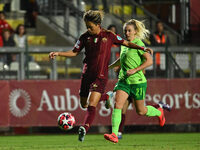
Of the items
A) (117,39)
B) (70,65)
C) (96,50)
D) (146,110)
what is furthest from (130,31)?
(70,65)

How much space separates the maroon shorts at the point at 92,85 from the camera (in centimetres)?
1082

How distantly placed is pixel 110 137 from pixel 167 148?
1090 millimetres

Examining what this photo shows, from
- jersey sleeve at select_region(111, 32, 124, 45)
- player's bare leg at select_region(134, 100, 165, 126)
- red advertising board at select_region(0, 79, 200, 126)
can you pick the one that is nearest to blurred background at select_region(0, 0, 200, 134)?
red advertising board at select_region(0, 79, 200, 126)

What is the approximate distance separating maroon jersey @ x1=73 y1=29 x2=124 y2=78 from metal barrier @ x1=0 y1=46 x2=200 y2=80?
5823 mm

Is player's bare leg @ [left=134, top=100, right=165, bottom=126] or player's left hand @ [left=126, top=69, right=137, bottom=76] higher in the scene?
player's left hand @ [left=126, top=69, right=137, bottom=76]

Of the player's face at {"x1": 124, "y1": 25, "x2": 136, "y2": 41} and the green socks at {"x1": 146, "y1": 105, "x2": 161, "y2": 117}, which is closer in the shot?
the player's face at {"x1": 124, "y1": 25, "x2": 136, "y2": 41}

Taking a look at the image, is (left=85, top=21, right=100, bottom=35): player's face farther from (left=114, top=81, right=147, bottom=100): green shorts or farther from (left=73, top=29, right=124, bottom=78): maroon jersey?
(left=114, top=81, right=147, bottom=100): green shorts

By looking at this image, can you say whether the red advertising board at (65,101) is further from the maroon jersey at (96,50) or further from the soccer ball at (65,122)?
the maroon jersey at (96,50)

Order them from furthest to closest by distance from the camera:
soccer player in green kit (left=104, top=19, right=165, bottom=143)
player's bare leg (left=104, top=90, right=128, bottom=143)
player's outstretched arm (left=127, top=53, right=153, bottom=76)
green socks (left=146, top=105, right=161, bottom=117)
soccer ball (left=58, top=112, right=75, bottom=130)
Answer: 1. green socks (left=146, top=105, right=161, bottom=117)
2. soccer player in green kit (left=104, top=19, right=165, bottom=143)
3. soccer ball (left=58, top=112, right=75, bottom=130)
4. player's outstretched arm (left=127, top=53, right=153, bottom=76)
5. player's bare leg (left=104, top=90, right=128, bottom=143)

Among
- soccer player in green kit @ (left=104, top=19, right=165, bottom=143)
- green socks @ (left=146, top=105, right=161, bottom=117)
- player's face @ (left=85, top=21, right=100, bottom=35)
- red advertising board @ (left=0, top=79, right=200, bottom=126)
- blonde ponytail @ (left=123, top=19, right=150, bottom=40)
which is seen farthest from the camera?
red advertising board @ (left=0, top=79, right=200, bottom=126)

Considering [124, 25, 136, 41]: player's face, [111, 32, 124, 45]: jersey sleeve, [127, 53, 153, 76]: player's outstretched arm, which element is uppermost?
[124, 25, 136, 41]: player's face

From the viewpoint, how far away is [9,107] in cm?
1673

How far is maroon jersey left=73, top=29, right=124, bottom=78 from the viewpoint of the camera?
10836 mm

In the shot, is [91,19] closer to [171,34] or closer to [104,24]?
[104,24]
